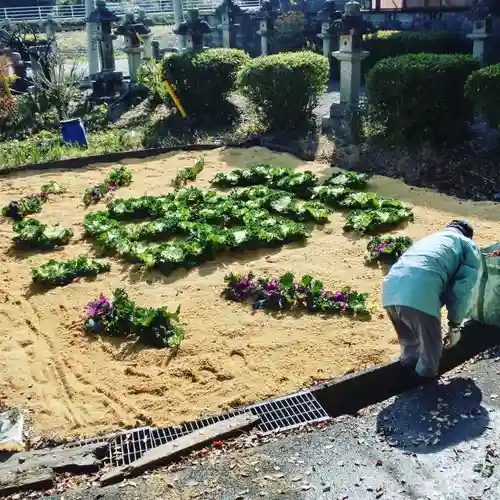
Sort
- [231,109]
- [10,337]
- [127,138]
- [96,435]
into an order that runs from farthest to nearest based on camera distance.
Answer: [231,109], [127,138], [10,337], [96,435]

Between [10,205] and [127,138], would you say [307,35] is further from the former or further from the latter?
[10,205]

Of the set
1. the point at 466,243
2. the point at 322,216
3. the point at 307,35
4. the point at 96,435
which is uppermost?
the point at 307,35

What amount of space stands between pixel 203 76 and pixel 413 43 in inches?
257

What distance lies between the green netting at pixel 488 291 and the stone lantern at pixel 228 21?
21.5 m

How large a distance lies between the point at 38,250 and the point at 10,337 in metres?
2.41

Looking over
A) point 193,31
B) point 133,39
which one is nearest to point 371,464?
point 193,31

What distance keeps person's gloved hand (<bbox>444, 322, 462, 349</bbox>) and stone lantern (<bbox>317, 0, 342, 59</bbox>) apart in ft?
51.9

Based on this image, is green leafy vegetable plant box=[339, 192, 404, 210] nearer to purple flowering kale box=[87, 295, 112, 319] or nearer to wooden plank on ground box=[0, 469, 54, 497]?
purple flowering kale box=[87, 295, 112, 319]

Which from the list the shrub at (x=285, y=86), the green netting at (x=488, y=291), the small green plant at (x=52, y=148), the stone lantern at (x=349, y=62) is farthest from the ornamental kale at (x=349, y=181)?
the small green plant at (x=52, y=148)

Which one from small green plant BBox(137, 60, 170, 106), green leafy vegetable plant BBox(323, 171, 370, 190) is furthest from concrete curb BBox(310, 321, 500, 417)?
small green plant BBox(137, 60, 170, 106)

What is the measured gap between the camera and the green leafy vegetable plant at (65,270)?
312 inches

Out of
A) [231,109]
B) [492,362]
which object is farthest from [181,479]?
[231,109]

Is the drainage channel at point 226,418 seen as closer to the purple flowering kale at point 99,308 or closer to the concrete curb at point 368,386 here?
the concrete curb at point 368,386

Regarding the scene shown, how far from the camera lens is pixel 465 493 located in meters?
4.12
